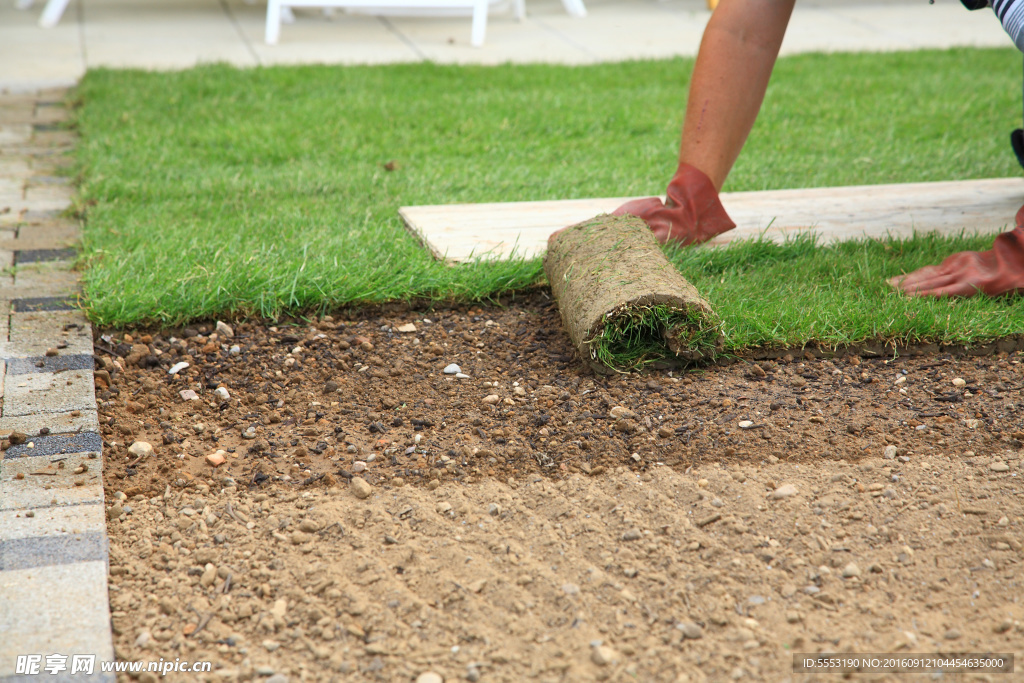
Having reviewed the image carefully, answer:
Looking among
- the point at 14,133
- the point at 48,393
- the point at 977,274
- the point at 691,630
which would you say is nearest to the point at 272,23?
the point at 14,133

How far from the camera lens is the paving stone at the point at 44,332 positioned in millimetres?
2432

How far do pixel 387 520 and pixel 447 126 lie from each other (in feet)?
10.8

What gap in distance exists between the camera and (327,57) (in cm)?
648

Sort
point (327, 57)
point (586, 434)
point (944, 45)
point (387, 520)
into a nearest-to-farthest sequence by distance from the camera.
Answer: point (387, 520)
point (586, 434)
point (327, 57)
point (944, 45)

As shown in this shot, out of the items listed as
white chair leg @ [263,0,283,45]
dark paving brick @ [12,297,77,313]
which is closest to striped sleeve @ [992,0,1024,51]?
dark paving brick @ [12,297,77,313]

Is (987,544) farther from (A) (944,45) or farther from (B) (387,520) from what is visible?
(A) (944,45)

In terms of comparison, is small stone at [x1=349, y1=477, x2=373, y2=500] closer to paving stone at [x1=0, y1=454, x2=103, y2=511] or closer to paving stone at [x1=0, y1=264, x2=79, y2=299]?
paving stone at [x1=0, y1=454, x2=103, y2=511]

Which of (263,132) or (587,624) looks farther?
(263,132)

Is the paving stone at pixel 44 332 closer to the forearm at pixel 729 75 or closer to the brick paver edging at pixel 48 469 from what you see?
the brick paver edging at pixel 48 469

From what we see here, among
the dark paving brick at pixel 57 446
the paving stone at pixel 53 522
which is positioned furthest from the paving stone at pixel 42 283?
the paving stone at pixel 53 522

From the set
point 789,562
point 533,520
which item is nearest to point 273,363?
point 533,520

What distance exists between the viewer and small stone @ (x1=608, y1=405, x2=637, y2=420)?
7.11 ft

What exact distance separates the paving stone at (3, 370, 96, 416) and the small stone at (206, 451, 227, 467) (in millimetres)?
369

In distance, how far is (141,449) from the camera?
2.08 m
